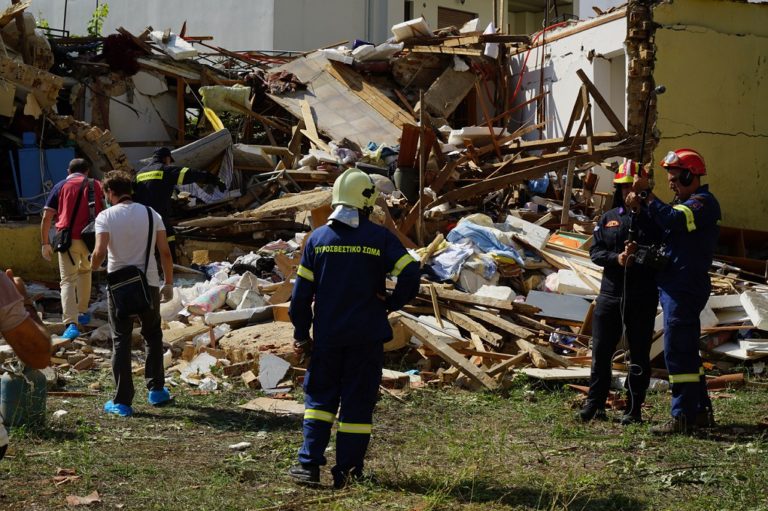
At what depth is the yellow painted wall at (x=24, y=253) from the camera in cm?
1309

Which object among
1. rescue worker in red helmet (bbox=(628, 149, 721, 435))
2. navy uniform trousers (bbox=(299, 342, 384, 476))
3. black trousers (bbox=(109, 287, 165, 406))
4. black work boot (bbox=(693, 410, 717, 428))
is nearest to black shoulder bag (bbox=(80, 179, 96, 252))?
black trousers (bbox=(109, 287, 165, 406))

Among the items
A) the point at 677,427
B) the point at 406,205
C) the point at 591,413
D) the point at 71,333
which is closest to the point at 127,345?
the point at 71,333

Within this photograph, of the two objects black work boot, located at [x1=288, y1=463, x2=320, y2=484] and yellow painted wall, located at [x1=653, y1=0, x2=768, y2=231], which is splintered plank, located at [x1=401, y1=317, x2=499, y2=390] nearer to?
black work boot, located at [x1=288, y1=463, x2=320, y2=484]

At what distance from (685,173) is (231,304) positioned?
219 inches

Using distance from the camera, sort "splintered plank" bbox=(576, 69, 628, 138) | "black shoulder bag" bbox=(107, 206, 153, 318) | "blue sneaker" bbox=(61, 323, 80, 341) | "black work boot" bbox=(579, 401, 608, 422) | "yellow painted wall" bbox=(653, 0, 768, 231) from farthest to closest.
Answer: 1. "yellow painted wall" bbox=(653, 0, 768, 231)
2. "splintered plank" bbox=(576, 69, 628, 138)
3. "blue sneaker" bbox=(61, 323, 80, 341)
4. "black work boot" bbox=(579, 401, 608, 422)
5. "black shoulder bag" bbox=(107, 206, 153, 318)

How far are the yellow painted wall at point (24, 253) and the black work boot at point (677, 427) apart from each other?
29.9 ft

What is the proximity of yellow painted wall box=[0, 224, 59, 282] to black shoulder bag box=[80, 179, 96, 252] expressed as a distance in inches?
76.7

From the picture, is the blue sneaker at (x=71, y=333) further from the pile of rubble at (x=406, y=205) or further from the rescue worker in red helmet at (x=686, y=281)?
the rescue worker in red helmet at (x=686, y=281)

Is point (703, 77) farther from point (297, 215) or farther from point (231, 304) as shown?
point (231, 304)

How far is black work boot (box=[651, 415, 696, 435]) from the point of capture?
6.75m

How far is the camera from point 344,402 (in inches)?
213

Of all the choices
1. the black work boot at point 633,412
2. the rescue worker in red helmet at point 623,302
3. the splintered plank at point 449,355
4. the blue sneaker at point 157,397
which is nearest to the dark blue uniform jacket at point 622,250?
the rescue worker in red helmet at point 623,302

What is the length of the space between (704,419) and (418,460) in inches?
85.2

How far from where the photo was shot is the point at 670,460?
20.1ft
